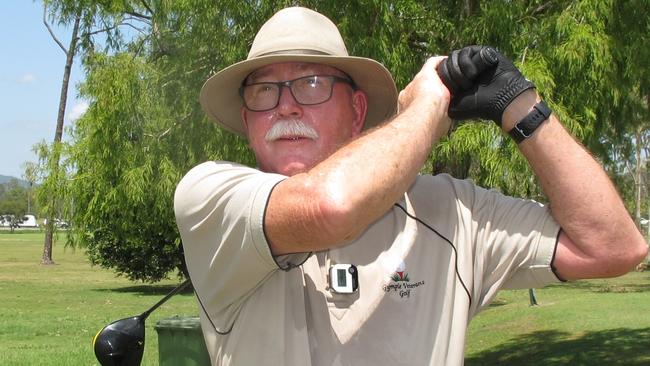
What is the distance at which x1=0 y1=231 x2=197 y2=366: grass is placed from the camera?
427 inches

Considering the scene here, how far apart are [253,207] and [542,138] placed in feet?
2.57

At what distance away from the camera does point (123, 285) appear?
25.3 metres

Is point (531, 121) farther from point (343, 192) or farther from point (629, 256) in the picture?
point (343, 192)

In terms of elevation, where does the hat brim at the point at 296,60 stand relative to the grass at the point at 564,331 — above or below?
above

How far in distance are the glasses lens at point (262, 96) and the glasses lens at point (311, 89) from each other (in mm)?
54

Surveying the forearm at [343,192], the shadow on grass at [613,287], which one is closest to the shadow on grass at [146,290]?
the shadow on grass at [613,287]

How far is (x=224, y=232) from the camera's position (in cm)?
191

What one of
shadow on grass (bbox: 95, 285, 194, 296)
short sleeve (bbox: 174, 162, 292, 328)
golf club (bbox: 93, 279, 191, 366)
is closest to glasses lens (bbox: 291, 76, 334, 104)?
short sleeve (bbox: 174, 162, 292, 328)

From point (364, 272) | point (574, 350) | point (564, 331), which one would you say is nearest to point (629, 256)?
point (364, 272)

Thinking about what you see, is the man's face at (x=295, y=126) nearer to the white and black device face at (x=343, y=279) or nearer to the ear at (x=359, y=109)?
the ear at (x=359, y=109)

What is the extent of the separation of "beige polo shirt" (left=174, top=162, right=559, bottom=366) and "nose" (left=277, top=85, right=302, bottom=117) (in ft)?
0.77

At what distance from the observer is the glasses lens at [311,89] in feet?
7.23

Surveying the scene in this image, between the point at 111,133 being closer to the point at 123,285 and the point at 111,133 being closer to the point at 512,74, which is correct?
the point at 512,74

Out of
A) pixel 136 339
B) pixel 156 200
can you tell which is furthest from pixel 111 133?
pixel 136 339
